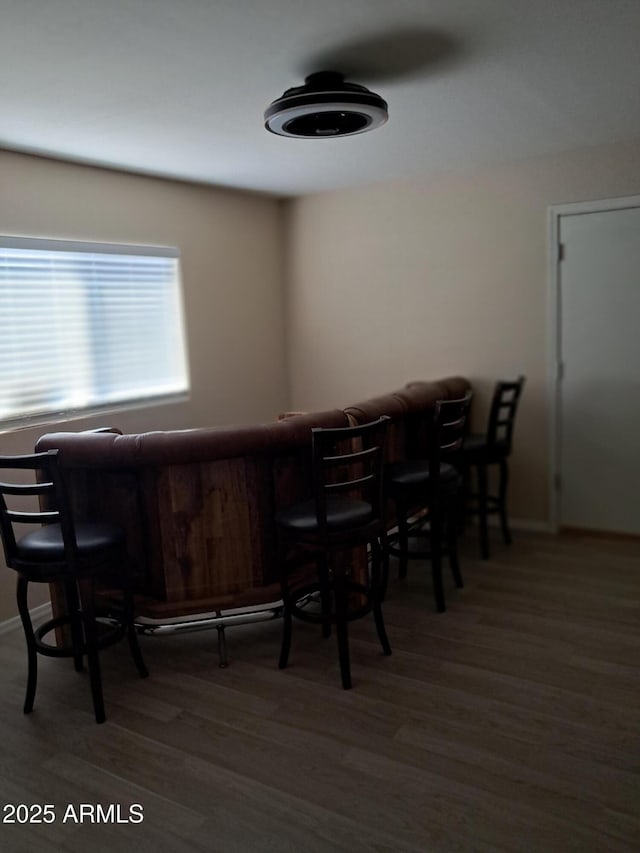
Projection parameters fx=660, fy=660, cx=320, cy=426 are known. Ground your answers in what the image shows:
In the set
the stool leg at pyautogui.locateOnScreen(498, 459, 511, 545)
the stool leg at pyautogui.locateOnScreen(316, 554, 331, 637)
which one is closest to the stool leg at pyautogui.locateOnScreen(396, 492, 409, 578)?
the stool leg at pyautogui.locateOnScreen(316, 554, 331, 637)

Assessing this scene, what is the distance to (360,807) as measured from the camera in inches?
79.9

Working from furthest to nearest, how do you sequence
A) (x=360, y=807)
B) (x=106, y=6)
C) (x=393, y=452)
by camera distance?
(x=393, y=452), (x=360, y=807), (x=106, y=6)

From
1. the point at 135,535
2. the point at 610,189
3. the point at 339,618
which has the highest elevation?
the point at 610,189

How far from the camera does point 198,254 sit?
459cm

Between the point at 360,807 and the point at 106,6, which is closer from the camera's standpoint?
the point at 106,6

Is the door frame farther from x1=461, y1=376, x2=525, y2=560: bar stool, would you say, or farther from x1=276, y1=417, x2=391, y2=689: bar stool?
x1=276, y1=417, x2=391, y2=689: bar stool

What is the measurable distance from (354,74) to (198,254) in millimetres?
2291

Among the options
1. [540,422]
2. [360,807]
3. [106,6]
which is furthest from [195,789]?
[540,422]

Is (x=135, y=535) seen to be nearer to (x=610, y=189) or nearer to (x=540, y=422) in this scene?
(x=540, y=422)

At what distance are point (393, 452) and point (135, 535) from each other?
4.92ft

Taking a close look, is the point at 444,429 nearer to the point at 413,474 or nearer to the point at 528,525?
the point at 413,474

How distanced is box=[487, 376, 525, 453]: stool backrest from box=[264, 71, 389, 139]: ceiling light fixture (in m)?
1.83

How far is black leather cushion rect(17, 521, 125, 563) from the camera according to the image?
7.95 ft

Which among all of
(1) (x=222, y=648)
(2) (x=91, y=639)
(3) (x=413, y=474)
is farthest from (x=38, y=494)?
(3) (x=413, y=474)
